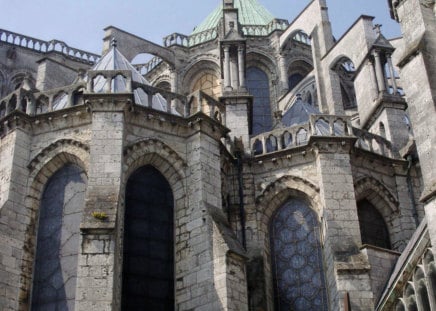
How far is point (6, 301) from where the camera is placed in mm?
14898

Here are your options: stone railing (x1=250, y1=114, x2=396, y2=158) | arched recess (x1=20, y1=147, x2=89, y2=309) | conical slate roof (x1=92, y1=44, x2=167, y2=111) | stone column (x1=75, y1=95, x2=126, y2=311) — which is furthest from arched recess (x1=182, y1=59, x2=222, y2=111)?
stone column (x1=75, y1=95, x2=126, y2=311)

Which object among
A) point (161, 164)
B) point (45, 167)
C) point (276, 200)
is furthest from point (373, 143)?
point (45, 167)

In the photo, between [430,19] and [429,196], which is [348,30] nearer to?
[430,19]

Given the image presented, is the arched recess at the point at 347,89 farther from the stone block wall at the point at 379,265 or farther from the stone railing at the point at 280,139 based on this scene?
the stone block wall at the point at 379,265

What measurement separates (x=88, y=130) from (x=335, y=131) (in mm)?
6319

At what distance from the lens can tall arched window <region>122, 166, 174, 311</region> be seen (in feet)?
50.9

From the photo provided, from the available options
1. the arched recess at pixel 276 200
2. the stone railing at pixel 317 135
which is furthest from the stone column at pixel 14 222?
the stone railing at pixel 317 135

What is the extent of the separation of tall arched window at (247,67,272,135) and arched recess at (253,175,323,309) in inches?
358

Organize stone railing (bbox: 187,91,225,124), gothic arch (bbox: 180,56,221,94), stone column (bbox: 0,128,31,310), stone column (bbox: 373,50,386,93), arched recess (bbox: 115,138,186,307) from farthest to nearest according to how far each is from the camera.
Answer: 1. gothic arch (bbox: 180,56,221,94)
2. stone column (bbox: 373,50,386,93)
3. stone railing (bbox: 187,91,225,124)
4. arched recess (bbox: 115,138,186,307)
5. stone column (bbox: 0,128,31,310)

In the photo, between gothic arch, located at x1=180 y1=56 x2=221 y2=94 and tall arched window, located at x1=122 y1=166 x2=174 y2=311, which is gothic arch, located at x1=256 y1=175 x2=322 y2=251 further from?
gothic arch, located at x1=180 y1=56 x2=221 y2=94

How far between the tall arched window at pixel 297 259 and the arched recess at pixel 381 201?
154 centimetres

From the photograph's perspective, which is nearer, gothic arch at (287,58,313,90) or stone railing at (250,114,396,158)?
stone railing at (250,114,396,158)

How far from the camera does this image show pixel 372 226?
1922cm

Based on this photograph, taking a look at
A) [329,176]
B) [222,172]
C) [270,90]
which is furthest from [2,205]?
[270,90]
